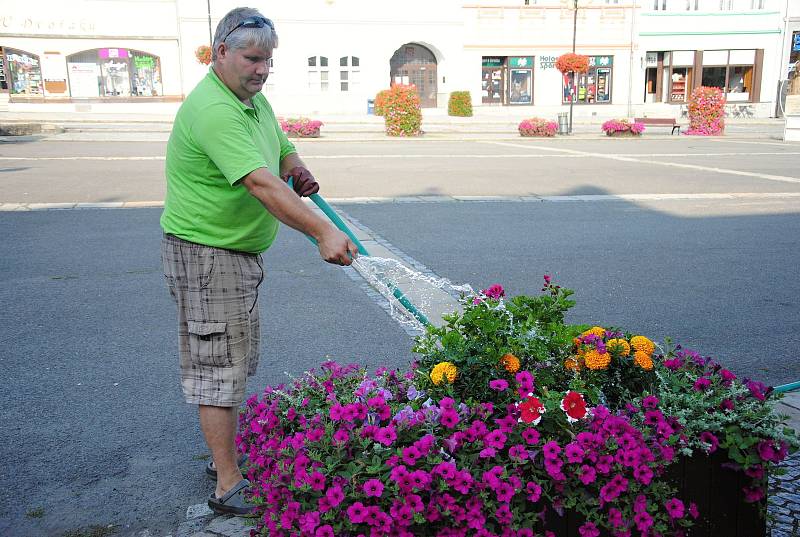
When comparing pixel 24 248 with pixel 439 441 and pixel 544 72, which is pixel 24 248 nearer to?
pixel 439 441

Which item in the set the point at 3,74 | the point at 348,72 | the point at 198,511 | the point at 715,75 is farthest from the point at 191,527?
the point at 715,75

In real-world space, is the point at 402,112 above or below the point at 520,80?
below

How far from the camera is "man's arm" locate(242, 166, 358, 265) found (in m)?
2.56

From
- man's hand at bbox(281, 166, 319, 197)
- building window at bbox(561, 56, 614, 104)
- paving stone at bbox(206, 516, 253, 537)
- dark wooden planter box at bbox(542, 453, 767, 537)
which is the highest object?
building window at bbox(561, 56, 614, 104)

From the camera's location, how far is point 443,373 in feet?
8.61

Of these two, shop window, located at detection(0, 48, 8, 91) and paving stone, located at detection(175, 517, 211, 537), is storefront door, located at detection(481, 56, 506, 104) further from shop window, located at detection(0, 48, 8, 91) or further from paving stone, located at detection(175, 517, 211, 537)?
paving stone, located at detection(175, 517, 211, 537)

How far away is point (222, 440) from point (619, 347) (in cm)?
152

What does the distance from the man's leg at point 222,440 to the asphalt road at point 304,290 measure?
246 mm

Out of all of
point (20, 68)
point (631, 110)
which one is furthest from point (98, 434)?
point (631, 110)

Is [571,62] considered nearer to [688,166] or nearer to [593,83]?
[593,83]

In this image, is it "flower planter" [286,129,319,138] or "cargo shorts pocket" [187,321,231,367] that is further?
"flower planter" [286,129,319,138]

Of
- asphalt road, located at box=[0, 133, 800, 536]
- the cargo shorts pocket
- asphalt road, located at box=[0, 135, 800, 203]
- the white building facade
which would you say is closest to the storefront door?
the white building facade

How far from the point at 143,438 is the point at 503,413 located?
6.60ft

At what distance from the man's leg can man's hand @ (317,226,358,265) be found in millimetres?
796
